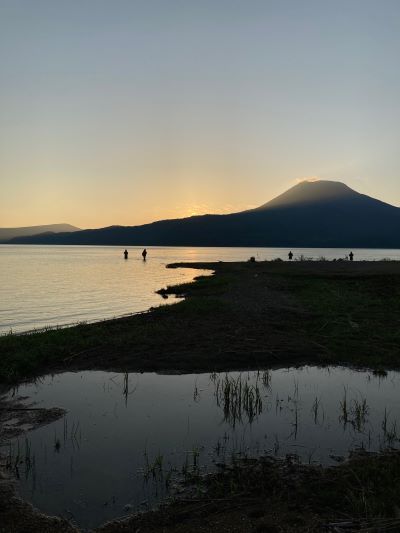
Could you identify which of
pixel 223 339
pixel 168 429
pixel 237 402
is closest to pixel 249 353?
pixel 223 339

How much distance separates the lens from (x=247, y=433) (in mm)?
10477

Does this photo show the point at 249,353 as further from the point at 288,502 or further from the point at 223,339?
the point at 288,502

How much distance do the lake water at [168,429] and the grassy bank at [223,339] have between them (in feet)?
4.43

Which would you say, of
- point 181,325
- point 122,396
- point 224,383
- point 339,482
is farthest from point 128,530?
point 181,325

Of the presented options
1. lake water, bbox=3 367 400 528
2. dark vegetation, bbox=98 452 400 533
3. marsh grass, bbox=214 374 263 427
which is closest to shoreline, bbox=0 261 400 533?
dark vegetation, bbox=98 452 400 533

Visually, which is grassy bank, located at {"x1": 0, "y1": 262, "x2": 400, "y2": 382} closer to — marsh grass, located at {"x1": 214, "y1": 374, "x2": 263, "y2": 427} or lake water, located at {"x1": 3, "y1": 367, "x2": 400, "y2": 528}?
lake water, located at {"x1": 3, "y1": 367, "x2": 400, "y2": 528}

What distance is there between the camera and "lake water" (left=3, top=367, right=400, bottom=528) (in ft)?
26.7

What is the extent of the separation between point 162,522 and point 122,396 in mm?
6745

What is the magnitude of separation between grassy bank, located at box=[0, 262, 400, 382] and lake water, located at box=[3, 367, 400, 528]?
1349mm

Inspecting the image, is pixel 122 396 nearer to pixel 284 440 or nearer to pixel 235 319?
pixel 284 440

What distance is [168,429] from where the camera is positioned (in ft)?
35.2

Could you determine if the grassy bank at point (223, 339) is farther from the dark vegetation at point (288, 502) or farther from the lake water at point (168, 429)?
the dark vegetation at point (288, 502)

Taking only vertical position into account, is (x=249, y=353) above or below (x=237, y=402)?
above

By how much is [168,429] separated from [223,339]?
9.44m
